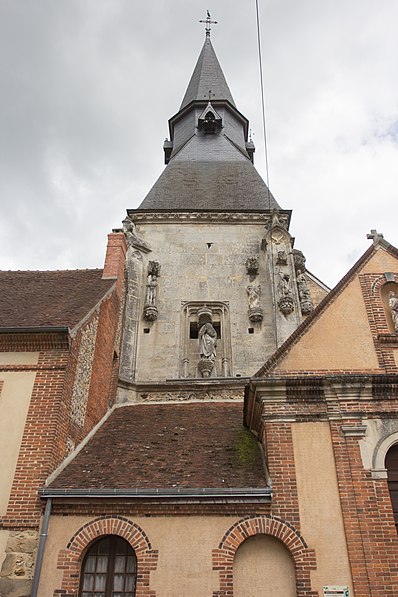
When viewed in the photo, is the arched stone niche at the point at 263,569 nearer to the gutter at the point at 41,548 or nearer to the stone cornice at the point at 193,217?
the gutter at the point at 41,548

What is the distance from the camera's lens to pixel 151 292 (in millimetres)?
16406

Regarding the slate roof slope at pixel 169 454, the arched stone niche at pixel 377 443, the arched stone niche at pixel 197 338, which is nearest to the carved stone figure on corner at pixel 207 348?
the arched stone niche at pixel 197 338

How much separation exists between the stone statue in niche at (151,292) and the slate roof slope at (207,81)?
1636 cm

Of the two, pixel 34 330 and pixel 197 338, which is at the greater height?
pixel 197 338

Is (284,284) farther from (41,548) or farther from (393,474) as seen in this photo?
(41,548)

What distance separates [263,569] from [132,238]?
1145cm

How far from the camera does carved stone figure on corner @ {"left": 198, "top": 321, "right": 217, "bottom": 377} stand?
575 inches

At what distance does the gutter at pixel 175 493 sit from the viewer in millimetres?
8102

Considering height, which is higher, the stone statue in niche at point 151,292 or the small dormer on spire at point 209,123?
the small dormer on spire at point 209,123

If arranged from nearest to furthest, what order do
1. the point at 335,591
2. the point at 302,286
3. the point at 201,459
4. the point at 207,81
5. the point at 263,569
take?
1. the point at 335,591
2. the point at 263,569
3. the point at 201,459
4. the point at 302,286
5. the point at 207,81

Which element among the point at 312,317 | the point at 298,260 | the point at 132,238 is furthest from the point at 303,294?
the point at 312,317

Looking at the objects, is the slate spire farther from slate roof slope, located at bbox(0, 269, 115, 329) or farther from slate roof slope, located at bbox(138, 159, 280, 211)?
slate roof slope, located at bbox(0, 269, 115, 329)

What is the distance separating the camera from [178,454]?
939cm

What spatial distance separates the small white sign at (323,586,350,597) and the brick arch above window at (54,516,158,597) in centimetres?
230
